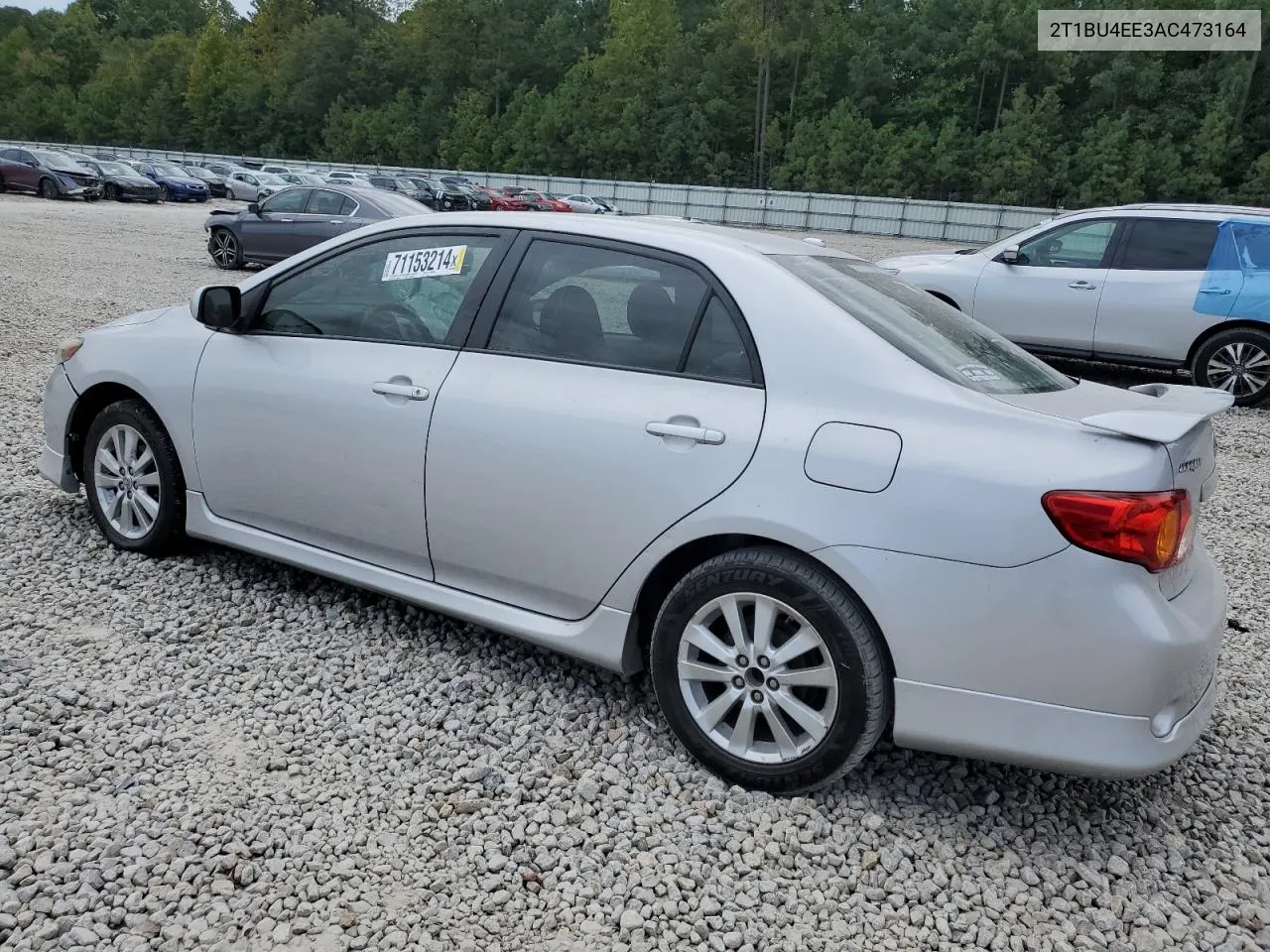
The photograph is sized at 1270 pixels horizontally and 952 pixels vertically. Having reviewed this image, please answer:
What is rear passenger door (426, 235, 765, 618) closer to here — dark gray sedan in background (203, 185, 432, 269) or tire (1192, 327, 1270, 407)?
tire (1192, 327, 1270, 407)

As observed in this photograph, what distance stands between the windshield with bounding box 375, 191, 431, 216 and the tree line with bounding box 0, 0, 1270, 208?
47.6 meters

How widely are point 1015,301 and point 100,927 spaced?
361 inches

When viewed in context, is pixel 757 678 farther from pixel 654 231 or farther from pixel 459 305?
pixel 459 305

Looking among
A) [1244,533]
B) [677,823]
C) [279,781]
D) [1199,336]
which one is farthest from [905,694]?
[1199,336]

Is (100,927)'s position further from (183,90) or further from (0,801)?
(183,90)

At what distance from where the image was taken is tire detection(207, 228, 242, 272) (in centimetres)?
1598

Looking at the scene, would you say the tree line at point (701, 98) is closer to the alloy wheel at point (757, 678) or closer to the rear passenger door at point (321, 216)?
the rear passenger door at point (321, 216)

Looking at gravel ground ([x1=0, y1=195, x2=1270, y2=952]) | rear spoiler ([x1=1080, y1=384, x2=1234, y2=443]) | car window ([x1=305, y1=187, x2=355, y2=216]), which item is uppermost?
car window ([x1=305, y1=187, x2=355, y2=216])

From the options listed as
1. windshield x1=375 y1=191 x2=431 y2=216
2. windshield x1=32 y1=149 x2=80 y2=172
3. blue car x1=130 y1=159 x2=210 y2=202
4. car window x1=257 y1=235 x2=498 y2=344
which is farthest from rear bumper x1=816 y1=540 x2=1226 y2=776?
blue car x1=130 y1=159 x2=210 y2=202

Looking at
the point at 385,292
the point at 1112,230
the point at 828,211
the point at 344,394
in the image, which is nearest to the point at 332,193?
the point at 1112,230

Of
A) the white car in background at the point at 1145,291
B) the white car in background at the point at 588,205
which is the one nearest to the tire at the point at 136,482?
the white car in background at the point at 1145,291

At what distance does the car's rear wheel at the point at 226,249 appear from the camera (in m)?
16.0

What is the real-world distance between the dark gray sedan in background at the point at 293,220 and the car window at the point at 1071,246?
8.67 meters

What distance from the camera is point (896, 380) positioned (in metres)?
2.84
